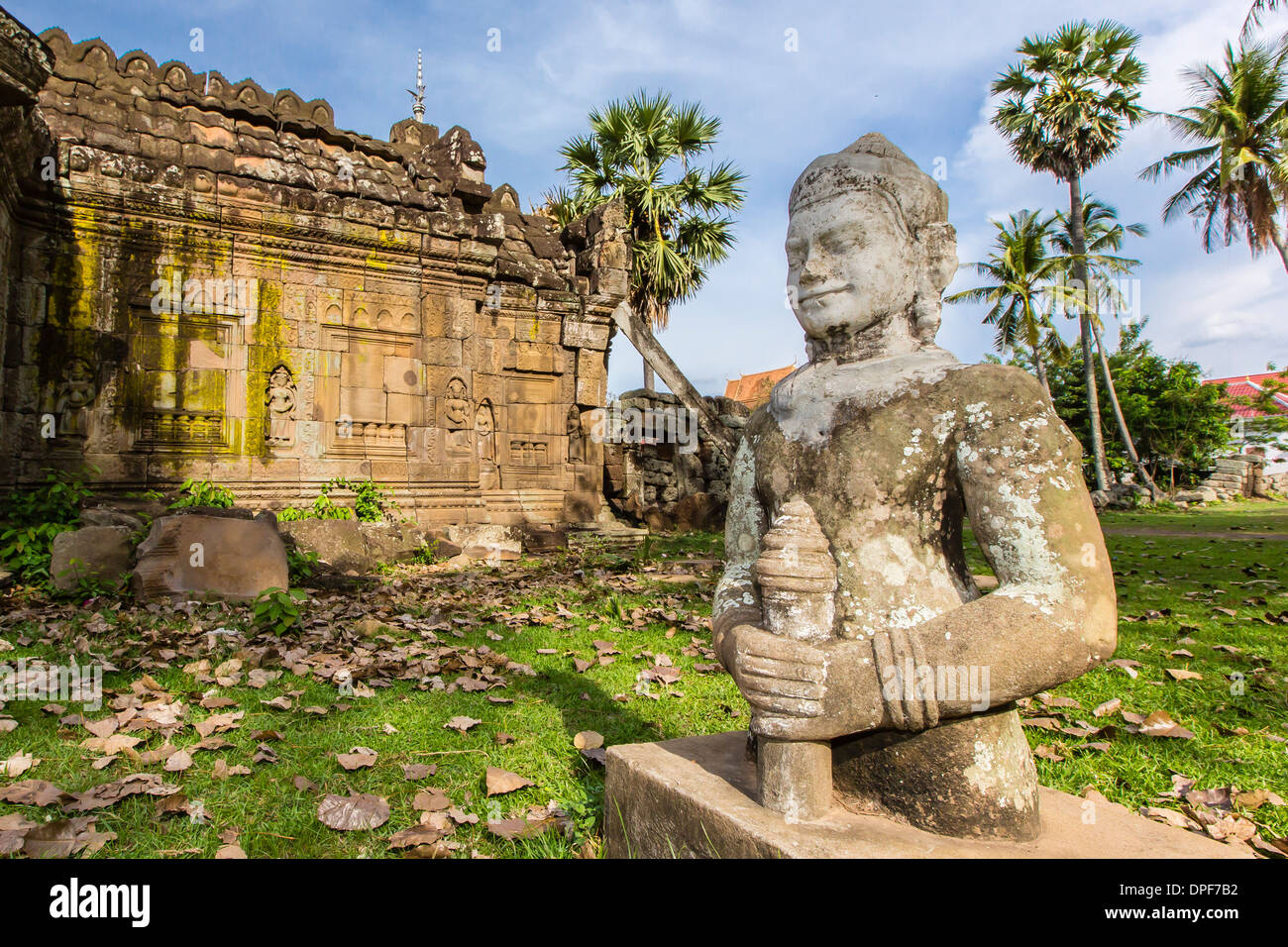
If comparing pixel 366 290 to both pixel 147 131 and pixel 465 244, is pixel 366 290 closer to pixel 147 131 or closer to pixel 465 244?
pixel 465 244

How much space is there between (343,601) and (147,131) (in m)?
6.31

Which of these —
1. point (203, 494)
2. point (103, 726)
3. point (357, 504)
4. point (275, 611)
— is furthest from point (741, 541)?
point (357, 504)

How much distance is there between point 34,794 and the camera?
2668mm

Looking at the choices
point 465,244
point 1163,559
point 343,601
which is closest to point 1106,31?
point 1163,559

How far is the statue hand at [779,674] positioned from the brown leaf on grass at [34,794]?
2594 mm

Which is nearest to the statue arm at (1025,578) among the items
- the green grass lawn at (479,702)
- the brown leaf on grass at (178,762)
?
the green grass lawn at (479,702)

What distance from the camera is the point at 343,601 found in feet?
20.8

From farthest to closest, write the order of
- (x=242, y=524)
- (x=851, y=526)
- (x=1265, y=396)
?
(x=1265, y=396)
(x=242, y=524)
(x=851, y=526)

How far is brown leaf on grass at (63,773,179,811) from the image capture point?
2.65 m

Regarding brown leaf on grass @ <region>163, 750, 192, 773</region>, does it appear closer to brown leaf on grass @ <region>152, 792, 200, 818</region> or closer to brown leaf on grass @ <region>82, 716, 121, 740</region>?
brown leaf on grass @ <region>152, 792, 200, 818</region>

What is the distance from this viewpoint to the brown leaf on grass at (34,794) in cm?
263

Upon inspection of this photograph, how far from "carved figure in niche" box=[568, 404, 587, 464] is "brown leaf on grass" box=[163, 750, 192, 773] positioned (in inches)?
348
